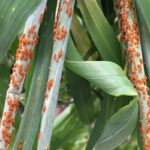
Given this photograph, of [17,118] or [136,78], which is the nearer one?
[136,78]

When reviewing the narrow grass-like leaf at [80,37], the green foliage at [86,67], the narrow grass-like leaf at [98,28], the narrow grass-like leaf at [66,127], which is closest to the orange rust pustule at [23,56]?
the green foliage at [86,67]

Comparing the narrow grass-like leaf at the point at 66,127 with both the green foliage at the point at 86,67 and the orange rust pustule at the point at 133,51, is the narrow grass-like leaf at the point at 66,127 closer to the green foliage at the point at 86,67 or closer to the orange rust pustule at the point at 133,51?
the green foliage at the point at 86,67

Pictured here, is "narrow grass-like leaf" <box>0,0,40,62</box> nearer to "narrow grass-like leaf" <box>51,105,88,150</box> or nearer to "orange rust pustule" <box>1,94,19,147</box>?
"orange rust pustule" <box>1,94,19,147</box>

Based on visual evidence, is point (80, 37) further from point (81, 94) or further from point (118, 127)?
point (118, 127)

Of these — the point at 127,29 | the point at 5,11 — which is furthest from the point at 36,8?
the point at 127,29

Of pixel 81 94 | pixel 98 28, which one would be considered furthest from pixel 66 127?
pixel 98 28

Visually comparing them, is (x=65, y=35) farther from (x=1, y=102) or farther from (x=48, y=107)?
(x=1, y=102)
